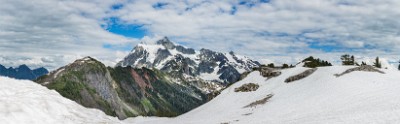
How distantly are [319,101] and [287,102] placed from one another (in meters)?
9.87

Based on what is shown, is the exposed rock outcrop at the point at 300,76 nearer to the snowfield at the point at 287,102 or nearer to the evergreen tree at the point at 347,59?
the snowfield at the point at 287,102

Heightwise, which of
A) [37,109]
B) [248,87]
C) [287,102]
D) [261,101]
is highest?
[37,109]

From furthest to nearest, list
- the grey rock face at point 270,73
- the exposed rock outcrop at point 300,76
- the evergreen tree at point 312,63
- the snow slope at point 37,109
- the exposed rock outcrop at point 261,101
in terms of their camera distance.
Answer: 1. the evergreen tree at point 312,63
2. the grey rock face at point 270,73
3. the exposed rock outcrop at point 300,76
4. the exposed rock outcrop at point 261,101
5. the snow slope at point 37,109

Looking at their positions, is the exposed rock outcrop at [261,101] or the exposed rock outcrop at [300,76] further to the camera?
the exposed rock outcrop at [300,76]

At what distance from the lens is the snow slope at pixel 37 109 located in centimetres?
1404

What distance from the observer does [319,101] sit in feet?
191

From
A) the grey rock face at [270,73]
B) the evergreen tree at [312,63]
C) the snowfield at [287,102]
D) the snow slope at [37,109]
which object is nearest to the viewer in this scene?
the snow slope at [37,109]

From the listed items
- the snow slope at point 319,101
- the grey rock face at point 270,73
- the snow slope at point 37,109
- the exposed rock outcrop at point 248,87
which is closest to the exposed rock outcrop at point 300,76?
the snow slope at point 319,101

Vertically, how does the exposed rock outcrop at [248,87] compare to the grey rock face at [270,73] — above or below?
below

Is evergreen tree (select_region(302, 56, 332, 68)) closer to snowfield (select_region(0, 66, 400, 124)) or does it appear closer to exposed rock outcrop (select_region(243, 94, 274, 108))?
snowfield (select_region(0, 66, 400, 124))

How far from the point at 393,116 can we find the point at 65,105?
26657 millimetres

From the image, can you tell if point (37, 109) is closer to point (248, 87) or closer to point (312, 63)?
point (248, 87)

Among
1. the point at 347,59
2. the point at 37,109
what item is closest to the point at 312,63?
the point at 347,59

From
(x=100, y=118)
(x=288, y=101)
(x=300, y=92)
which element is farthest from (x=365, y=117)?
(x=300, y=92)
